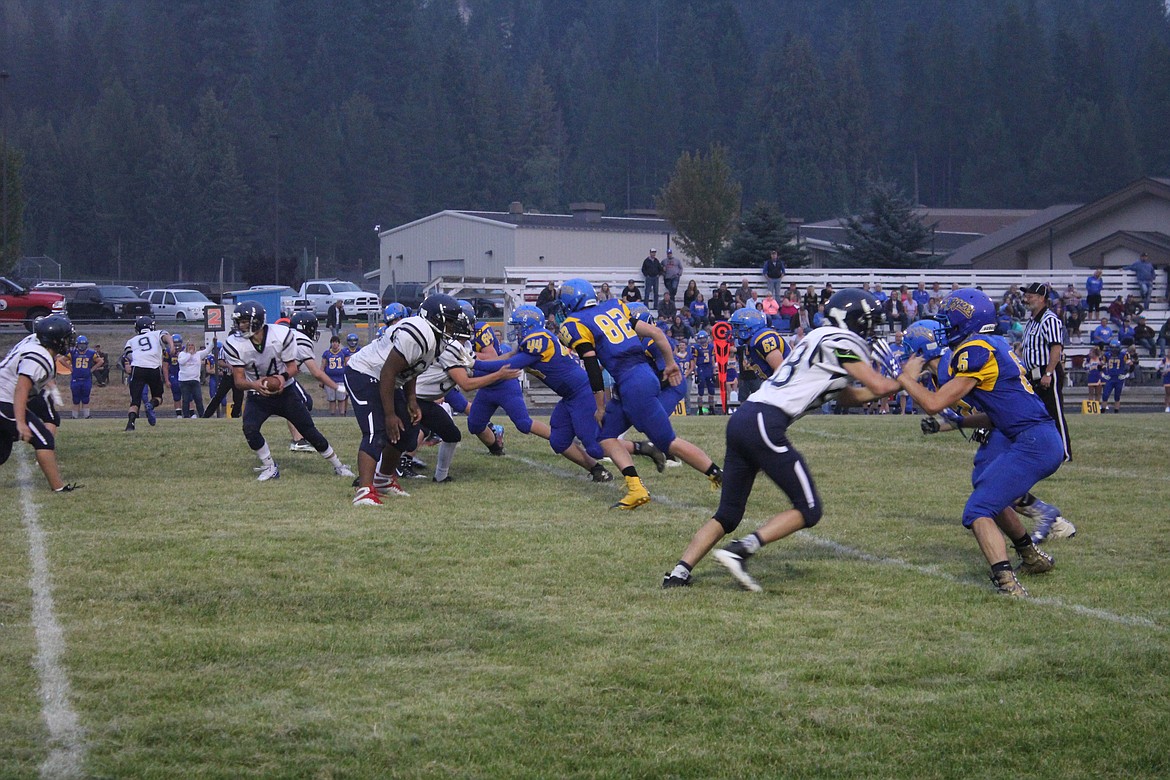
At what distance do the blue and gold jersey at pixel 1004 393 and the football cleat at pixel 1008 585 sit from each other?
93 cm

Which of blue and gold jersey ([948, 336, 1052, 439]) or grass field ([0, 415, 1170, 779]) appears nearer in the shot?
grass field ([0, 415, 1170, 779])

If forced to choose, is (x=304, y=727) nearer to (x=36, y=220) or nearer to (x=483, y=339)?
(x=483, y=339)

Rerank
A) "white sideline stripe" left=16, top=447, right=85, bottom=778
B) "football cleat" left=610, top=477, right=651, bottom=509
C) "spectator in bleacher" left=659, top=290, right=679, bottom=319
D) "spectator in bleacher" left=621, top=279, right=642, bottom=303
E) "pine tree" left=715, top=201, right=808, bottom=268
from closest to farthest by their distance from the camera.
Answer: "white sideline stripe" left=16, top=447, right=85, bottom=778, "football cleat" left=610, top=477, right=651, bottom=509, "spectator in bleacher" left=621, top=279, right=642, bottom=303, "spectator in bleacher" left=659, top=290, right=679, bottom=319, "pine tree" left=715, top=201, right=808, bottom=268

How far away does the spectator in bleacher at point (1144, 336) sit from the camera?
29.6 m

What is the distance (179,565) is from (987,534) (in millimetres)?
4749

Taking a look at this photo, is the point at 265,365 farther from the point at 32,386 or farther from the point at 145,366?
the point at 145,366

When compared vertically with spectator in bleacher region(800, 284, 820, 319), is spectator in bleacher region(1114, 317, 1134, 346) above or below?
below

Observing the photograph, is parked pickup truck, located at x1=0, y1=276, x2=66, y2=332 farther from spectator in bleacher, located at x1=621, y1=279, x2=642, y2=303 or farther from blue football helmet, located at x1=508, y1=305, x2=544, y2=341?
blue football helmet, located at x1=508, y1=305, x2=544, y2=341

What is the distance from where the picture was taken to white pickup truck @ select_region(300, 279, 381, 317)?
1917 inches

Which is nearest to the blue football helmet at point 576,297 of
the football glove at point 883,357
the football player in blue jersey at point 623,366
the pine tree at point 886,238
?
the football player in blue jersey at point 623,366

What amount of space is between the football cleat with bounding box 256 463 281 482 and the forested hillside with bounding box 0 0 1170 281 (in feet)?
249

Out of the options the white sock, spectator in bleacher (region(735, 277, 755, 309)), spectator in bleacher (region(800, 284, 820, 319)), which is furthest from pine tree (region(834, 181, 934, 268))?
the white sock

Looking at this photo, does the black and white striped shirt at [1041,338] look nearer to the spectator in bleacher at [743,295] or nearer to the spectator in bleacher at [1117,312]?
the spectator in bleacher at [743,295]

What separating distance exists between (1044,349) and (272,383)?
6722mm
